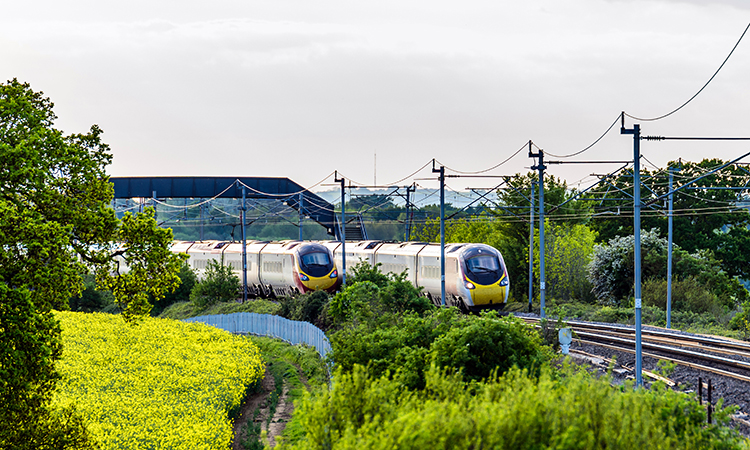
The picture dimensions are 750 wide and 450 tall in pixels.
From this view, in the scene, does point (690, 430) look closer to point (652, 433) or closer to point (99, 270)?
point (652, 433)

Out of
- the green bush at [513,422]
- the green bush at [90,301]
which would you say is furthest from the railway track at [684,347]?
the green bush at [90,301]

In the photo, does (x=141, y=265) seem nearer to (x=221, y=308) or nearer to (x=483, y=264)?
(x=483, y=264)

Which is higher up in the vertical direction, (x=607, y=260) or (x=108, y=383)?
(x=607, y=260)

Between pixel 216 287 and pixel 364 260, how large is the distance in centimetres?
1401

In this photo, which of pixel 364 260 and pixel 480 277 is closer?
pixel 480 277

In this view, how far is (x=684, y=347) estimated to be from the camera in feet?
78.0

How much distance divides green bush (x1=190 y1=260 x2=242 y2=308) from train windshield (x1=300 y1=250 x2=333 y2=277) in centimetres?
837

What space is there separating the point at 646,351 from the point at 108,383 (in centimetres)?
1599

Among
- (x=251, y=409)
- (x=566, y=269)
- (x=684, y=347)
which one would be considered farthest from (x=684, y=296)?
(x=251, y=409)

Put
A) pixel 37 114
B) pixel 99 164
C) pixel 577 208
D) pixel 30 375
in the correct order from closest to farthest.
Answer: pixel 30 375 < pixel 37 114 < pixel 99 164 < pixel 577 208

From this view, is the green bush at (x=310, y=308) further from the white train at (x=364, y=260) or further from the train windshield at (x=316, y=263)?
the train windshield at (x=316, y=263)

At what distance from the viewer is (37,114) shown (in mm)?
14781

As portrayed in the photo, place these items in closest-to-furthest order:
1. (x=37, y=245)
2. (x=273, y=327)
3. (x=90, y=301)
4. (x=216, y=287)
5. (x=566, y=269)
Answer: (x=37, y=245)
(x=273, y=327)
(x=566, y=269)
(x=216, y=287)
(x=90, y=301)

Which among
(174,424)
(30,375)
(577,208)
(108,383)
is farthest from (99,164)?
(577,208)
